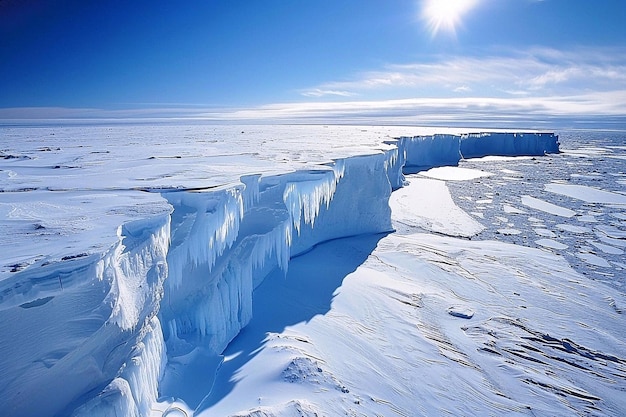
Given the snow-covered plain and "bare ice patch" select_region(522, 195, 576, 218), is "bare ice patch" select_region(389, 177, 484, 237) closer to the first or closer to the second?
the snow-covered plain

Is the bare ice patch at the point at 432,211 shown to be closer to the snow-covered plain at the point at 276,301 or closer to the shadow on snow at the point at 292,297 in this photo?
the snow-covered plain at the point at 276,301

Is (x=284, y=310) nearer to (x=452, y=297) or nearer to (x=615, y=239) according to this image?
(x=452, y=297)

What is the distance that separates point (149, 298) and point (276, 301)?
3859 mm

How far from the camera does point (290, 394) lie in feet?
16.1

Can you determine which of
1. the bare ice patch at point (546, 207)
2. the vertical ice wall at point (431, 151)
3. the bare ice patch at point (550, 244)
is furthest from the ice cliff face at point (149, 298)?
the vertical ice wall at point (431, 151)

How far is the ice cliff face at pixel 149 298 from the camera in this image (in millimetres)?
2959

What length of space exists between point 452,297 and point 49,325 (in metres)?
7.96

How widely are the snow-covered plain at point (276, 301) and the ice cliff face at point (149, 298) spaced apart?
0.07 ft

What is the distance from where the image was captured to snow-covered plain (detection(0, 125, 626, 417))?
3273 mm

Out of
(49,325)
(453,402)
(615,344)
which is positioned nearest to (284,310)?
(453,402)

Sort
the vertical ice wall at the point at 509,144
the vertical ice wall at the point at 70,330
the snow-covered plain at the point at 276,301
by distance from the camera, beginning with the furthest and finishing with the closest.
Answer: the vertical ice wall at the point at 509,144, the snow-covered plain at the point at 276,301, the vertical ice wall at the point at 70,330

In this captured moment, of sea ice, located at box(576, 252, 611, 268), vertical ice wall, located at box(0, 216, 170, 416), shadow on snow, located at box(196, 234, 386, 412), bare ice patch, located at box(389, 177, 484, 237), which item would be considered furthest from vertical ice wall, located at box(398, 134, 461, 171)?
vertical ice wall, located at box(0, 216, 170, 416)

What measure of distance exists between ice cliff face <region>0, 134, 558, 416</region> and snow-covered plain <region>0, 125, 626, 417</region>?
0.02 m

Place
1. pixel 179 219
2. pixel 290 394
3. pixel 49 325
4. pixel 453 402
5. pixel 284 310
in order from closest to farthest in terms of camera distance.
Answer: pixel 49 325 → pixel 290 394 → pixel 453 402 → pixel 179 219 → pixel 284 310
